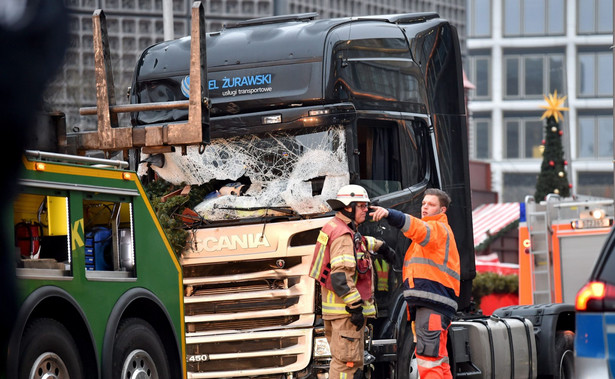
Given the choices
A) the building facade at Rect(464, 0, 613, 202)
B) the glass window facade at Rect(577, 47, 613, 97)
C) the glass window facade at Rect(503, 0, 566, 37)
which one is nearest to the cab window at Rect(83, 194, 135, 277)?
the building facade at Rect(464, 0, 613, 202)

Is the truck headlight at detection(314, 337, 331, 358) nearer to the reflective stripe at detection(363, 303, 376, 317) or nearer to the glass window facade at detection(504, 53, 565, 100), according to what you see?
the reflective stripe at detection(363, 303, 376, 317)

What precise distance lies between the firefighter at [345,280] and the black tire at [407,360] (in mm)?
845

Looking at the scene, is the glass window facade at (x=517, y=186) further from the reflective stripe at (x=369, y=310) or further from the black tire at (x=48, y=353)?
the black tire at (x=48, y=353)

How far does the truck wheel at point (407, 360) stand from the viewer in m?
9.88

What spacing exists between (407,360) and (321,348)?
38.4 inches

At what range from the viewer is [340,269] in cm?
886

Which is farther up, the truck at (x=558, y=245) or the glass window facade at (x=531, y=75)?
the glass window facade at (x=531, y=75)

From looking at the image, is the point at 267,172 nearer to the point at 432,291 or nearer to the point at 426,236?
the point at 426,236

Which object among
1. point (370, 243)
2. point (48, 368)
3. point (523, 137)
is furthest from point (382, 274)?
point (523, 137)

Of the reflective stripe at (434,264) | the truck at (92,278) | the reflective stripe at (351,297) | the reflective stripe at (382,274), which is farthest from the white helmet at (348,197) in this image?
the truck at (92,278)

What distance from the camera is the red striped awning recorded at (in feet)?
115

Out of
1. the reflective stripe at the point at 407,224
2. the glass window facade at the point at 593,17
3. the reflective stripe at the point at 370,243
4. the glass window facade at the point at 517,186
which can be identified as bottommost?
the glass window facade at the point at 517,186

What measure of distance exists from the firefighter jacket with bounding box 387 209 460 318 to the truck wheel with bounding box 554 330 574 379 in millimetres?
2827

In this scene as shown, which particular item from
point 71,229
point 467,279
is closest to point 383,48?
point 467,279
